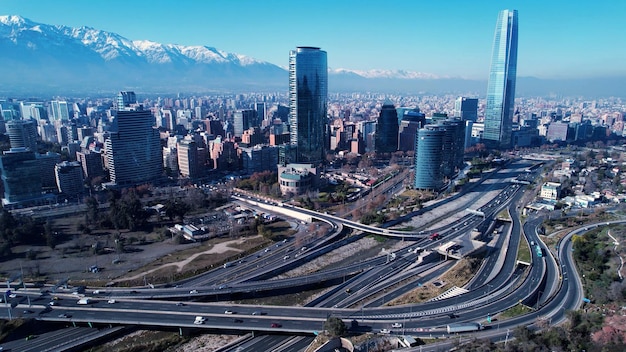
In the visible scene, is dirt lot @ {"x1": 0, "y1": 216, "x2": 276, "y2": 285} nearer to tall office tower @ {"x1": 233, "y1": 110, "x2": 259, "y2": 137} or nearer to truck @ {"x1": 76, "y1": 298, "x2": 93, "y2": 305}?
truck @ {"x1": 76, "y1": 298, "x2": 93, "y2": 305}

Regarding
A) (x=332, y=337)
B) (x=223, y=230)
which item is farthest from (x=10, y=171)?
(x=332, y=337)

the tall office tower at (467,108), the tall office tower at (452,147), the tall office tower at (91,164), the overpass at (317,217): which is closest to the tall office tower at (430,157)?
the tall office tower at (452,147)

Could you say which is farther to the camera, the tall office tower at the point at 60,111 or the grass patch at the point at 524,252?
the tall office tower at the point at 60,111

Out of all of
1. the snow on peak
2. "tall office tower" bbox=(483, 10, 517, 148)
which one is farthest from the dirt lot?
the snow on peak

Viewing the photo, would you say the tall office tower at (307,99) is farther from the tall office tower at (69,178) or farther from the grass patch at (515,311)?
the grass patch at (515,311)

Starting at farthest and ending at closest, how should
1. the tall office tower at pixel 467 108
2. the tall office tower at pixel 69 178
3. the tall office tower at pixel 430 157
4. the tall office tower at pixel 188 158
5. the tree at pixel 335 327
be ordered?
the tall office tower at pixel 467 108
the tall office tower at pixel 188 158
the tall office tower at pixel 430 157
the tall office tower at pixel 69 178
the tree at pixel 335 327

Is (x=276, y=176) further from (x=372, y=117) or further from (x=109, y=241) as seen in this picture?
(x=372, y=117)
